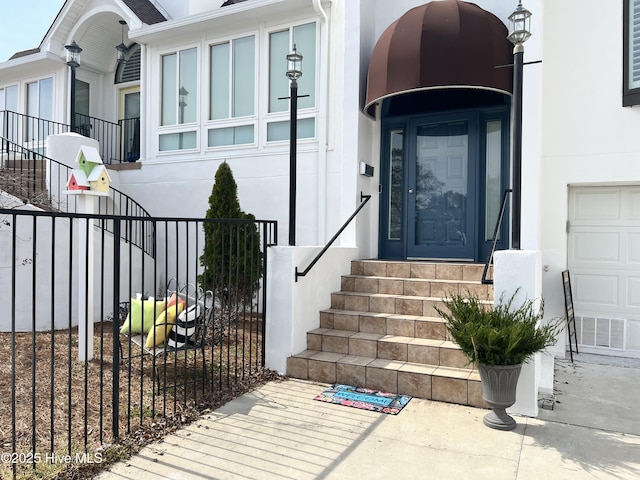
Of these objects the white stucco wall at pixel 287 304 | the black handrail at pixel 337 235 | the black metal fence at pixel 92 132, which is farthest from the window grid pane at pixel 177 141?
the white stucco wall at pixel 287 304

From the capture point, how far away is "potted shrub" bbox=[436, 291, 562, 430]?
3506 mm

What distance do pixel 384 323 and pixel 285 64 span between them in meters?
4.98

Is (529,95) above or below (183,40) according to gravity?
below

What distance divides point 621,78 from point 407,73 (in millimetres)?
2746

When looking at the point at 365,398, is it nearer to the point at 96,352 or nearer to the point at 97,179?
the point at 96,352

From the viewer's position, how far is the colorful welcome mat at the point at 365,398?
13.3 feet

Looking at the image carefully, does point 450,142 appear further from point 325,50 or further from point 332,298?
Result: point 332,298

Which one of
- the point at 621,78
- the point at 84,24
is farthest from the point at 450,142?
the point at 84,24

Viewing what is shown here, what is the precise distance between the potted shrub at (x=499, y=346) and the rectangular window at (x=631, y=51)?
378 cm

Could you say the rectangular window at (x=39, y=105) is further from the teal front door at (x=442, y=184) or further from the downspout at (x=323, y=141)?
the teal front door at (x=442, y=184)

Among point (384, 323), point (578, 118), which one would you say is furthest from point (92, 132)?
point (578, 118)

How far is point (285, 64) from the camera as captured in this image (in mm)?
7789

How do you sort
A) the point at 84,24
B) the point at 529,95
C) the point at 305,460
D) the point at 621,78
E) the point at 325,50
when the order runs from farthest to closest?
1. the point at 84,24
2. the point at 325,50
3. the point at 621,78
4. the point at 529,95
5. the point at 305,460

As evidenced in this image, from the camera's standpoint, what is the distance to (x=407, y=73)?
225 inches
